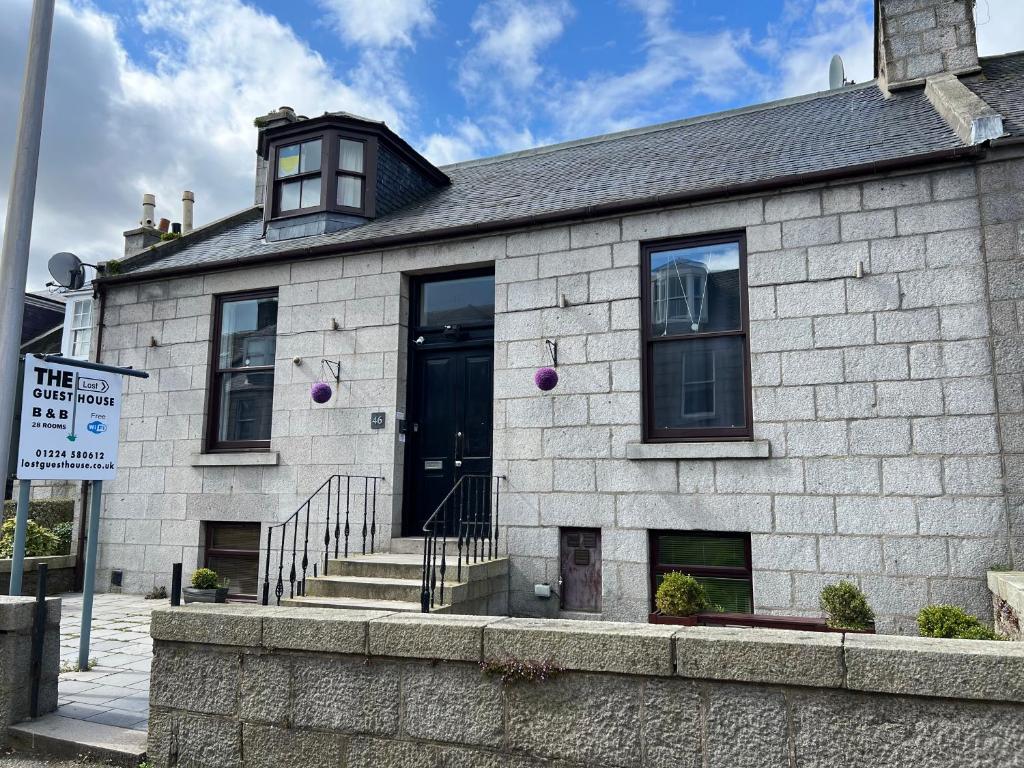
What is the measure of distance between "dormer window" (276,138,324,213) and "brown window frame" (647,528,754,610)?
6994 millimetres

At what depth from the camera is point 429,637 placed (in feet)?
12.3

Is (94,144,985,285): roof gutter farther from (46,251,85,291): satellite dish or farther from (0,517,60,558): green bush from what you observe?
(0,517,60,558): green bush

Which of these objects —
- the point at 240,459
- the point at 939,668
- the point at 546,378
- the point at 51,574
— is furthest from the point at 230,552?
the point at 939,668

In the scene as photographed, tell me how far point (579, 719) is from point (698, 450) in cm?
456

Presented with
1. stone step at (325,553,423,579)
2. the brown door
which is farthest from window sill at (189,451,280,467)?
the brown door

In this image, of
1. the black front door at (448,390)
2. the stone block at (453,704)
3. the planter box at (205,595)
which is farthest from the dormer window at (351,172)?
the stone block at (453,704)

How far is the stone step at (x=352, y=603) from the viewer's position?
7.02 m

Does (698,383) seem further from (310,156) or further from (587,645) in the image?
(310,156)

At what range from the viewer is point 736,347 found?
795 centimetres

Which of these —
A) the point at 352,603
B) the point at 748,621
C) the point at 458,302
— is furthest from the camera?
the point at 458,302

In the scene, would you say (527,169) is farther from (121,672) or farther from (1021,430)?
(121,672)

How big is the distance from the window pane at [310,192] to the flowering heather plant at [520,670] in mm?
9065

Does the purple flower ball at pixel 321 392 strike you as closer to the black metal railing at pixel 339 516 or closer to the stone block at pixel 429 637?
the black metal railing at pixel 339 516

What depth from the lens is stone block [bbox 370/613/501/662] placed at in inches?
145
